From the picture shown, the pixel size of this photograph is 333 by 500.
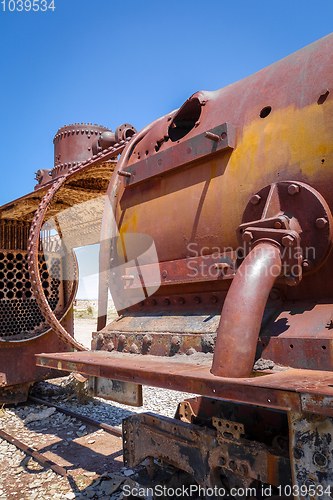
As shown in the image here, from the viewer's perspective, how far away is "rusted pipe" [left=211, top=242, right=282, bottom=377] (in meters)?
1.81

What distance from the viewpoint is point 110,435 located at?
5.23 metres

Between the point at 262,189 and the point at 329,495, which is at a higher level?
the point at 262,189

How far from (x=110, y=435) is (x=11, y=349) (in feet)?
8.27

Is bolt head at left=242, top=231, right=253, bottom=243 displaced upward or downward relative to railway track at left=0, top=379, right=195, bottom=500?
upward

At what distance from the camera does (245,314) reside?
6.09 ft

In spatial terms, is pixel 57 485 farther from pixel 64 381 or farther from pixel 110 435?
pixel 64 381

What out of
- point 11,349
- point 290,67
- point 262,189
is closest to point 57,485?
point 11,349

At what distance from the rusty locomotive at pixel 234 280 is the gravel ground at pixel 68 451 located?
3.76 feet

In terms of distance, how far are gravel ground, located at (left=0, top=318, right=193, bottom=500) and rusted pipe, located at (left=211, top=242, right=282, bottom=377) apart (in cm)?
178

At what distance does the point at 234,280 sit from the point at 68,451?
165 inches

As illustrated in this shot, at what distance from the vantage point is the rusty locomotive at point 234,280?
178 centimetres

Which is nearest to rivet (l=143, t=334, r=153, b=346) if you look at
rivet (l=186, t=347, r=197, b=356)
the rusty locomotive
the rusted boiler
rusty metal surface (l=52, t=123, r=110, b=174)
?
the rusty locomotive

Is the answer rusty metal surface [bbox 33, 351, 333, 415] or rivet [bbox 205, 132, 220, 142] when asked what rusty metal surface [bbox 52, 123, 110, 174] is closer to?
rivet [bbox 205, 132, 220, 142]

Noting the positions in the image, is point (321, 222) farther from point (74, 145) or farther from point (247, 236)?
point (74, 145)
